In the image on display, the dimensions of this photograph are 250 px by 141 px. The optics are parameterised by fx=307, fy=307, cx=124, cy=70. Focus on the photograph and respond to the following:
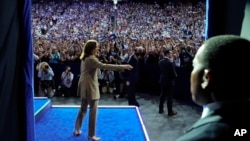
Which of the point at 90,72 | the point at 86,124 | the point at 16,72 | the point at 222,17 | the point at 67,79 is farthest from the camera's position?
the point at 67,79

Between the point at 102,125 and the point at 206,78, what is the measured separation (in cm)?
533

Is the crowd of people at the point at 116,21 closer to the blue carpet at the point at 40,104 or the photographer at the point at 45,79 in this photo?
the photographer at the point at 45,79

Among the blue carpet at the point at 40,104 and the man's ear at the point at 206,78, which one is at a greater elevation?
the man's ear at the point at 206,78

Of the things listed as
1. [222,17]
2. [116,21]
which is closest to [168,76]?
[222,17]

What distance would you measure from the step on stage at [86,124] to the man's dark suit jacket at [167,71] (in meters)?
1.03

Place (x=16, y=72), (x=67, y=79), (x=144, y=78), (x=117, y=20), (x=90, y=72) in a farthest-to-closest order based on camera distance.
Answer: (x=117, y=20)
(x=144, y=78)
(x=67, y=79)
(x=90, y=72)
(x=16, y=72)

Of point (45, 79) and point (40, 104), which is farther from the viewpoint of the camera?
point (45, 79)

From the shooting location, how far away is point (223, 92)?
2.93 ft

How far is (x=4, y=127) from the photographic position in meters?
3.01

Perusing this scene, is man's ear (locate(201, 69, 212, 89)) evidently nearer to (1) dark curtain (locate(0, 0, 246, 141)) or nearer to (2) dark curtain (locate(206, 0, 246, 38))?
(2) dark curtain (locate(206, 0, 246, 38))

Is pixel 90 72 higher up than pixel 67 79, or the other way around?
pixel 90 72

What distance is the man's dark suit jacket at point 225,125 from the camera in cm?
81

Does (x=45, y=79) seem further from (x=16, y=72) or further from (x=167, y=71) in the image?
(x=16, y=72)

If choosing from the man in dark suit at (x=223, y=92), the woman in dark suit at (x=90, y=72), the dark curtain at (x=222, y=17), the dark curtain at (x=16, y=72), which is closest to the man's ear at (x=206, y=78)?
the man in dark suit at (x=223, y=92)
